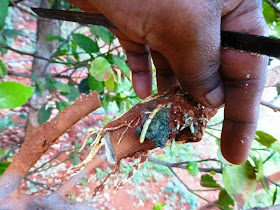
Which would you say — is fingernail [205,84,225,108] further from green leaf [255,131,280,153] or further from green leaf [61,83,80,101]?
green leaf [61,83,80,101]

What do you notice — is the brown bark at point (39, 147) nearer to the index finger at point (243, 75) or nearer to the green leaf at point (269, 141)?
the index finger at point (243, 75)

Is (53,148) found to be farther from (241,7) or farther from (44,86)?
(241,7)

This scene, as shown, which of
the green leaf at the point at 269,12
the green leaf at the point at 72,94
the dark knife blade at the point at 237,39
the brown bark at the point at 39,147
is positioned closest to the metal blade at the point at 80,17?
the dark knife blade at the point at 237,39

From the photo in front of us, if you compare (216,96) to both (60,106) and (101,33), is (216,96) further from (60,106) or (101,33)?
(60,106)

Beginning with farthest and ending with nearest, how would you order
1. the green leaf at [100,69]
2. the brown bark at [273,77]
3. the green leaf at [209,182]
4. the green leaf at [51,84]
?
the green leaf at [51,84], the green leaf at [209,182], the green leaf at [100,69], the brown bark at [273,77]

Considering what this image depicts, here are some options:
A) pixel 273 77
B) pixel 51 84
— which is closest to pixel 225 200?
pixel 273 77
